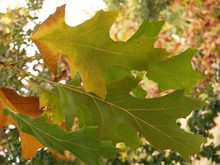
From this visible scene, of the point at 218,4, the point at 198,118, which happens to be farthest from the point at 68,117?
the point at 218,4

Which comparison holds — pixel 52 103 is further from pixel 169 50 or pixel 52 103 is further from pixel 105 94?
pixel 169 50

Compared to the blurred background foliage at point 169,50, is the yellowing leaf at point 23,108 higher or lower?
lower

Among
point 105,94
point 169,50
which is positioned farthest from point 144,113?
point 169,50

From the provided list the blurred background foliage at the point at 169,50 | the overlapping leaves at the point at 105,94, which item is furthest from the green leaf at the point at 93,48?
the blurred background foliage at the point at 169,50

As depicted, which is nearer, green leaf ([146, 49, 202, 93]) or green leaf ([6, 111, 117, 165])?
green leaf ([6, 111, 117, 165])

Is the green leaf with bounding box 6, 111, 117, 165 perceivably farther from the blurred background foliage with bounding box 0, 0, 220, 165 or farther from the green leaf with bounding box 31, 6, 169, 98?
the blurred background foliage with bounding box 0, 0, 220, 165

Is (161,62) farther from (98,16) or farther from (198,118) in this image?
(198,118)

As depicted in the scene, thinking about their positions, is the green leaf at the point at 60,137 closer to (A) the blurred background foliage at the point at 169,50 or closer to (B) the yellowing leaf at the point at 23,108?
(B) the yellowing leaf at the point at 23,108

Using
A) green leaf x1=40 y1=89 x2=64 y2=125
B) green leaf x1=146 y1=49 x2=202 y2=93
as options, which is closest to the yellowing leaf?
green leaf x1=40 y1=89 x2=64 y2=125
